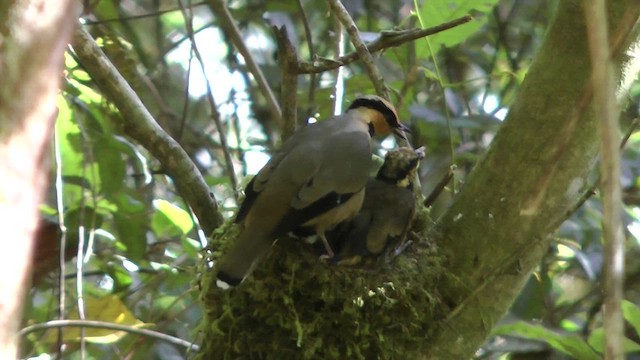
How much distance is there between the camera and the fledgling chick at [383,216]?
8.48 feet

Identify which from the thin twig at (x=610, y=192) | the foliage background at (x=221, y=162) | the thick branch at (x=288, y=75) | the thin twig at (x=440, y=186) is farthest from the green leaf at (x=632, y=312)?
the thin twig at (x=610, y=192)

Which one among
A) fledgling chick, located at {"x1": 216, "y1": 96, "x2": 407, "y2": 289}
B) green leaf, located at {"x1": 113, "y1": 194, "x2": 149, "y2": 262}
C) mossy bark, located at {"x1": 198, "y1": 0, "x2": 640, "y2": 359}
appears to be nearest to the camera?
mossy bark, located at {"x1": 198, "y1": 0, "x2": 640, "y2": 359}

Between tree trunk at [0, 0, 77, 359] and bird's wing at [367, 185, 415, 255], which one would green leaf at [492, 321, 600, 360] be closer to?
bird's wing at [367, 185, 415, 255]

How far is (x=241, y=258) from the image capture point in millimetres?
2334

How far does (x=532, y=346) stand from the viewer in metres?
2.97

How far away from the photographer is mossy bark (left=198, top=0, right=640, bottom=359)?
227cm

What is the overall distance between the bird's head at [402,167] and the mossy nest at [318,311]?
1.32ft

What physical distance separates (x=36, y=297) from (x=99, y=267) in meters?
0.39

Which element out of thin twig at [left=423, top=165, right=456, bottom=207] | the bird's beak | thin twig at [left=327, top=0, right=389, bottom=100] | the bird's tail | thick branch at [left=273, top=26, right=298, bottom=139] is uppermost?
thin twig at [left=327, top=0, right=389, bottom=100]

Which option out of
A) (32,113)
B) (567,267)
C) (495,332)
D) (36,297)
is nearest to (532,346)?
(495,332)

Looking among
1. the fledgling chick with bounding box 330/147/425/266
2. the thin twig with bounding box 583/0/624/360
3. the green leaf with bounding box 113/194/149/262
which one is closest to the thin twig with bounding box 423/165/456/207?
the fledgling chick with bounding box 330/147/425/266

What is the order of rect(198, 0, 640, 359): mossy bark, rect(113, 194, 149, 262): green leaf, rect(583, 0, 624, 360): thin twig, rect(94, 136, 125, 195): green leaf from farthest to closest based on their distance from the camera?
rect(113, 194, 149, 262): green leaf → rect(94, 136, 125, 195): green leaf → rect(198, 0, 640, 359): mossy bark → rect(583, 0, 624, 360): thin twig

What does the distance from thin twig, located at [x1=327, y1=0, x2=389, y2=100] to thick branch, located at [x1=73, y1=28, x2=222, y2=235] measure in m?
0.53

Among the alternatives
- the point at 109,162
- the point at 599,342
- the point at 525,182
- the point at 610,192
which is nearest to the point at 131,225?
the point at 109,162
